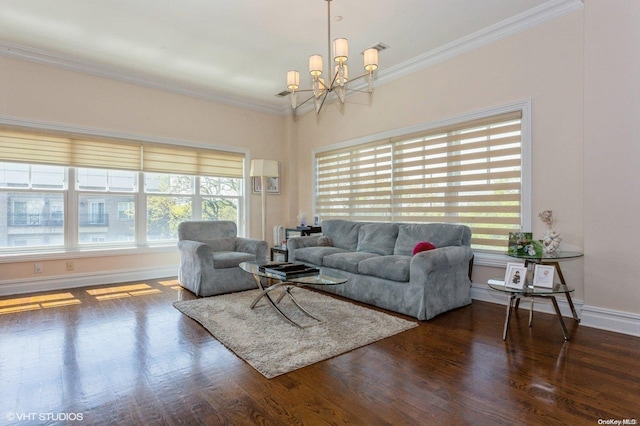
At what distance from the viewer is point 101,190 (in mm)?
4734

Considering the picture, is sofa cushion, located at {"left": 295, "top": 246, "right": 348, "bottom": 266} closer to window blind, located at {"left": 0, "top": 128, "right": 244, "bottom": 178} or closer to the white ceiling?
window blind, located at {"left": 0, "top": 128, "right": 244, "bottom": 178}

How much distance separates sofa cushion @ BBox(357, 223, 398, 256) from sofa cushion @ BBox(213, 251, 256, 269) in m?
1.47

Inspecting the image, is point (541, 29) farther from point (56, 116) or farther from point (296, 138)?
point (56, 116)

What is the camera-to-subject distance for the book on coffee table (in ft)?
9.48

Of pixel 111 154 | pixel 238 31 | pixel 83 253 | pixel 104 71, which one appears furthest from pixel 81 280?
pixel 238 31

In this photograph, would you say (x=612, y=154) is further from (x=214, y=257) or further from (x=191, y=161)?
(x=191, y=161)

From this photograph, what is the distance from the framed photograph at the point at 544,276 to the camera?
8.76 feet

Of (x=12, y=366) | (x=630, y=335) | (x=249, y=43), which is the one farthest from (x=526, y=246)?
(x=12, y=366)

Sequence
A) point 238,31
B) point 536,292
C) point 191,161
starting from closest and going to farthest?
point 536,292
point 238,31
point 191,161

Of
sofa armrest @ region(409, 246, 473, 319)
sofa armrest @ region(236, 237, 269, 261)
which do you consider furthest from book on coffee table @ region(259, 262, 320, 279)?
sofa armrest @ region(236, 237, 269, 261)

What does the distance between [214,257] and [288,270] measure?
1514mm

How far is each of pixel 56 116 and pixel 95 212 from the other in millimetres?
1317

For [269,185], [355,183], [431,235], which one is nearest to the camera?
[431,235]

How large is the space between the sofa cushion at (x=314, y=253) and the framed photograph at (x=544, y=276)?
2271mm
